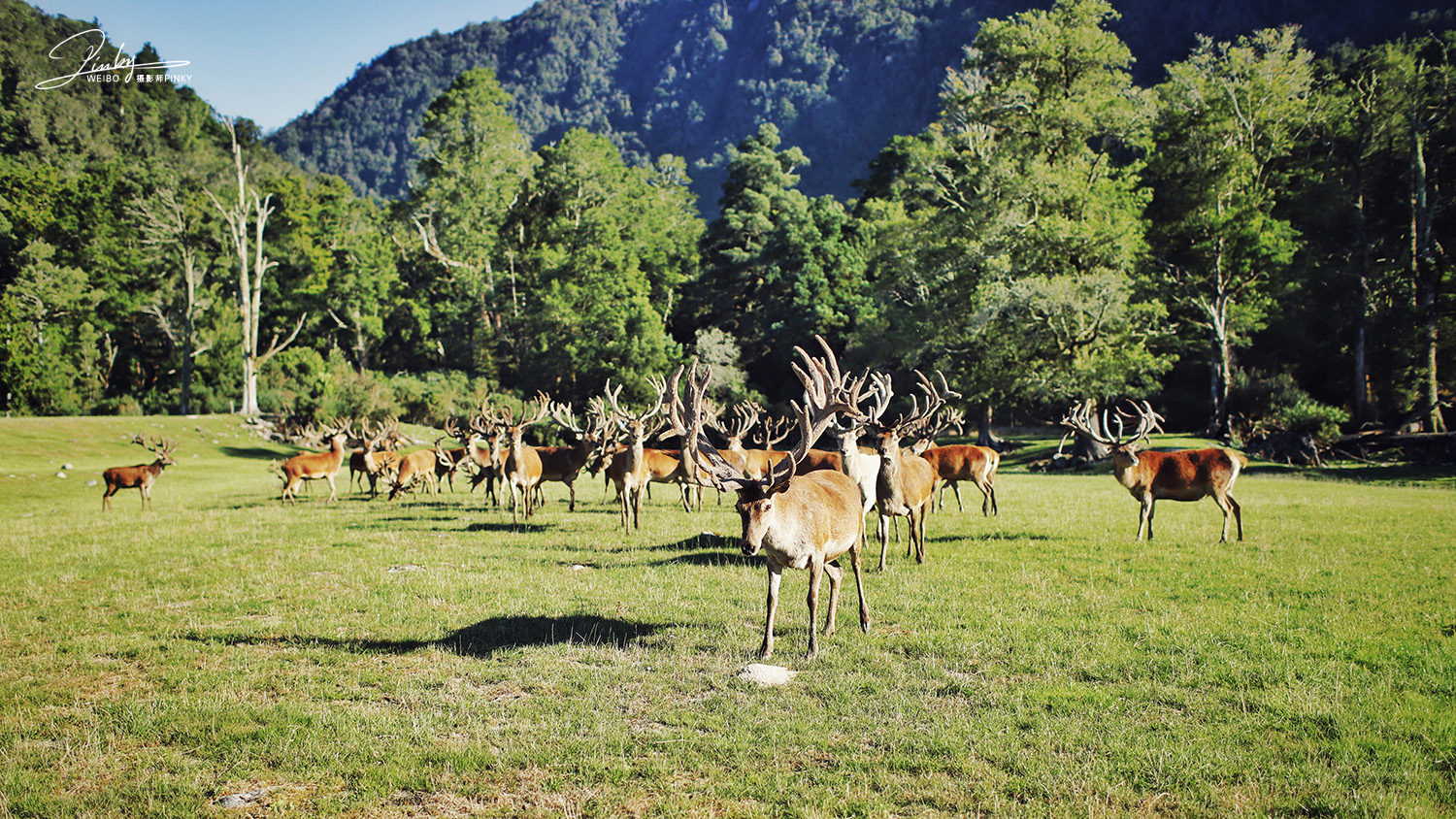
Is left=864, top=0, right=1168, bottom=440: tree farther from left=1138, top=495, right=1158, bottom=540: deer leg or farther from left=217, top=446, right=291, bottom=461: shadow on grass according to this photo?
left=217, top=446, right=291, bottom=461: shadow on grass

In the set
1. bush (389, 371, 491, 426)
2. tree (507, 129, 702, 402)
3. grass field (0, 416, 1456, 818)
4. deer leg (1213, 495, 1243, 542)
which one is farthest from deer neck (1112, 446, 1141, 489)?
bush (389, 371, 491, 426)

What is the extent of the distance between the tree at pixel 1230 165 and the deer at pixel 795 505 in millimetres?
27472

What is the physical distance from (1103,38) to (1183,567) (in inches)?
1050

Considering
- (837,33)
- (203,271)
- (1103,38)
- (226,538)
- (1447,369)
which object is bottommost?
(226,538)

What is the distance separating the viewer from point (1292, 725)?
475 centimetres

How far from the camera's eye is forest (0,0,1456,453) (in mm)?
28875

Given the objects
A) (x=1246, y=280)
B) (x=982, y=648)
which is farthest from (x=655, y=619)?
(x=1246, y=280)

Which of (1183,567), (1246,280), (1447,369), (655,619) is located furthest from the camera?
(1246,280)

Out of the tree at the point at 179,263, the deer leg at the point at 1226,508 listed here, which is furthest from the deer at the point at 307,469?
the tree at the point at 179,263

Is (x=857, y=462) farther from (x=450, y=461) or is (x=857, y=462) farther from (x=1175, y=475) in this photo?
(x=450, y=461)

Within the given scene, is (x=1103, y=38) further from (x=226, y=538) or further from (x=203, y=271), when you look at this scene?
(x=203, y=271)

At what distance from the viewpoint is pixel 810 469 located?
37.2ft

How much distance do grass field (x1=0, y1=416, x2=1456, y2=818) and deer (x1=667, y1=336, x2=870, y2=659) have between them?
536 mm

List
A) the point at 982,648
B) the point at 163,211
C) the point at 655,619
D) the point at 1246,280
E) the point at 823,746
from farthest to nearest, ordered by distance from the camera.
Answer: the point at 163,211 < the point at 1246,280 < the point at 655,619 < the point at 982,648 < the point at 823,746
